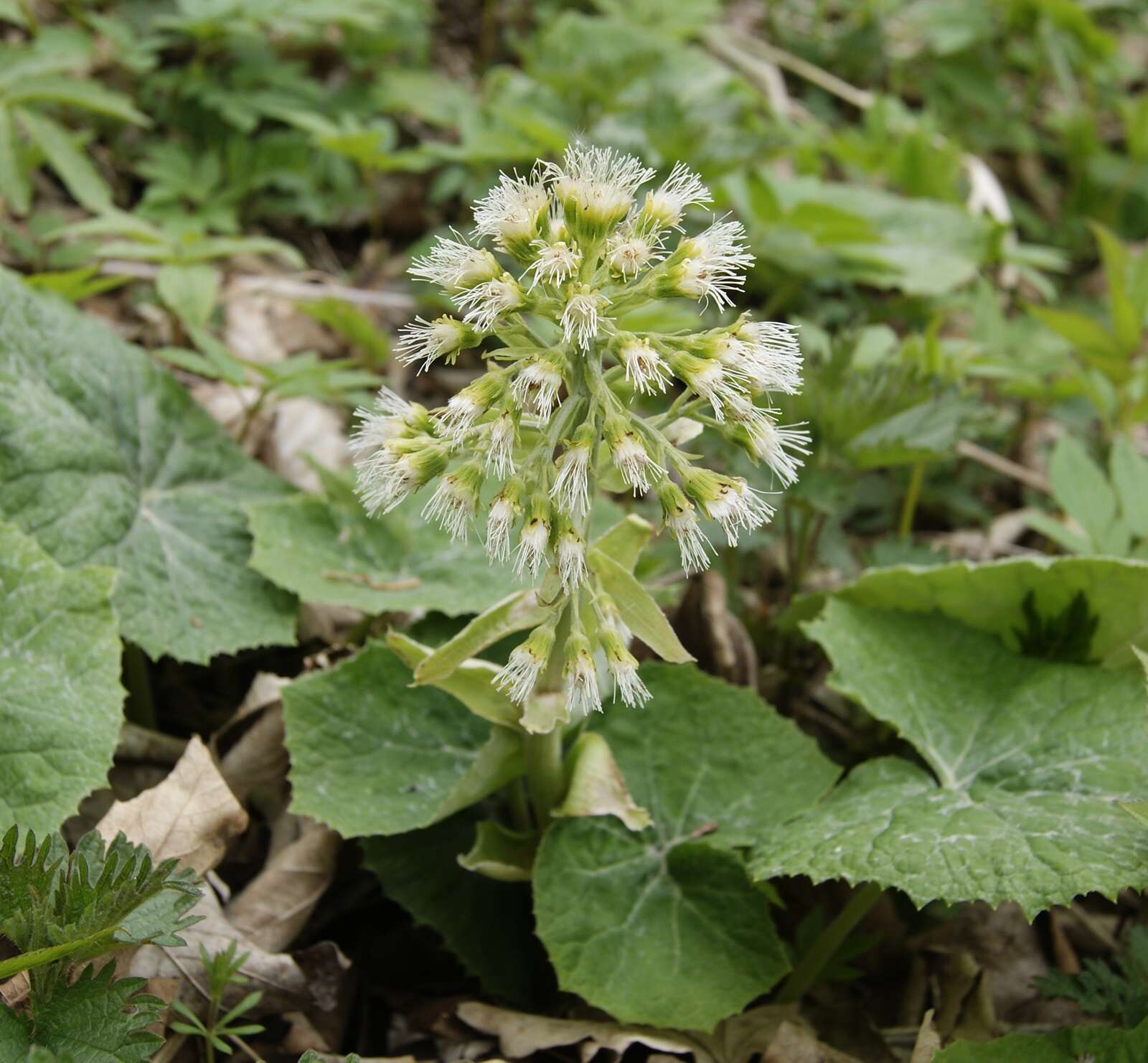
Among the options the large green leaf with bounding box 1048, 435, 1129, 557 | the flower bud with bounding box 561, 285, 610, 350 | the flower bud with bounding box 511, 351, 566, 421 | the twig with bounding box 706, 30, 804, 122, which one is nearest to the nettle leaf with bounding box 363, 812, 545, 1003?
the flower bud with bounding box 511, 351, 566, 421

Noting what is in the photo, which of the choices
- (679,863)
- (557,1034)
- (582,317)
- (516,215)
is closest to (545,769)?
(679,863)

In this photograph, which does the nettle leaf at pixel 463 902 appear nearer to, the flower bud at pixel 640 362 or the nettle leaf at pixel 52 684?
the nettle leaf at pixel 52 684

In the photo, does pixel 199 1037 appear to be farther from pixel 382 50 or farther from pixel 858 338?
pixel 382 50

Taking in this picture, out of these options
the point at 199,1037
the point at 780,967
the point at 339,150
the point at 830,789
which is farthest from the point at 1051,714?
the point at 339,150

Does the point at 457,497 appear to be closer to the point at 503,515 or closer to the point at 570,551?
the point at 503,515

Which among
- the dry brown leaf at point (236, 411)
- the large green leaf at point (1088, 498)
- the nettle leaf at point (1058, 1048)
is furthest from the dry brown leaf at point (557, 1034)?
the dry brown leaf at point (236, 411)

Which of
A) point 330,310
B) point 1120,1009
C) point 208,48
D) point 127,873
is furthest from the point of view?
point 208,48
